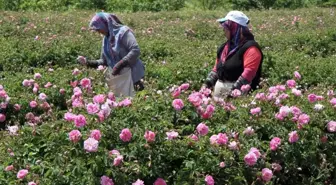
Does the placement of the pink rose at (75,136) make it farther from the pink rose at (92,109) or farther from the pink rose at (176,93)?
the pink rose at (176,93)

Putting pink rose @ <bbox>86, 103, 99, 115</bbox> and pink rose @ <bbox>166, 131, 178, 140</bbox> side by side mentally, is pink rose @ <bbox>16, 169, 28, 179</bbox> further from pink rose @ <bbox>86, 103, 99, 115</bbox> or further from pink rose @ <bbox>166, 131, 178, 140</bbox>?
pink rose @ <bbox>166, 131, 178, 140</bbox>

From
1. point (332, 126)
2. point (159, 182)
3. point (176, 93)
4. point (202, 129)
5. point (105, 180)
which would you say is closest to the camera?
point (105, 180)

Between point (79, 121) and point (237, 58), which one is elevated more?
point (79, 121)

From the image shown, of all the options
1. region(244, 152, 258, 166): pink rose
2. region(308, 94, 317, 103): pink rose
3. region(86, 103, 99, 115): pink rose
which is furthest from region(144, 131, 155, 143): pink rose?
region(308, 94, 317, 103): pink rose

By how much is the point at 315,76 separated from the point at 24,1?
15.3 metres

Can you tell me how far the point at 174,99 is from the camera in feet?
12.0

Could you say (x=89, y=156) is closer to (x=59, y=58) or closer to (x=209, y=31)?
(x=59, y=58)

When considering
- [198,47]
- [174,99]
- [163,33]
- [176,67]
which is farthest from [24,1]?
[174,99]

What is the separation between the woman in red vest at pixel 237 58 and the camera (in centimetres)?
492

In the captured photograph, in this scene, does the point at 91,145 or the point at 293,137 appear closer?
the point at 91,145

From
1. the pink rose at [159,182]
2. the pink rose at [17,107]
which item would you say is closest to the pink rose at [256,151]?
the pink rose at [159,182]

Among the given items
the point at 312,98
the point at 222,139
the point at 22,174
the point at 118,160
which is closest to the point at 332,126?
the point at 312,98

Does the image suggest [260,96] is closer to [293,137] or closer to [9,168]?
[293,137]

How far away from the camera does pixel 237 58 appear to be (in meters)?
5.09
